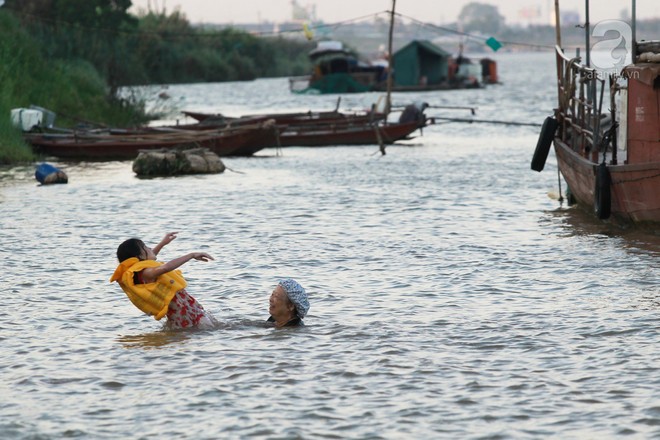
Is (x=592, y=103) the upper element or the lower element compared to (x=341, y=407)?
upper

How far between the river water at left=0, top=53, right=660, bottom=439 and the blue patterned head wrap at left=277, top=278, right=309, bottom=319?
0.18 meters

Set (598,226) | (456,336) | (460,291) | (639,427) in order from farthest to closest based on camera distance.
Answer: (598,226)
(460,291)
(456,336)
(639,427)

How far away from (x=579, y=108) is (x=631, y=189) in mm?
3920

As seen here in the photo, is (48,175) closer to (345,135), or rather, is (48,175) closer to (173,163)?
(173,163)

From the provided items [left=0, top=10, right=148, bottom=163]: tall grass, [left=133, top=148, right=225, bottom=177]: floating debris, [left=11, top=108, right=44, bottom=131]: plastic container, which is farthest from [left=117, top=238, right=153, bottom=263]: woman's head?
[left=11, top=108, right=44, bottom=131]: plastic container

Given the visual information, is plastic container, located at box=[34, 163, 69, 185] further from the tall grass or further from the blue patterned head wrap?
the blue patterned head wrap

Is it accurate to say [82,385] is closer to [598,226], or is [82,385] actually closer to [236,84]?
[598,226]

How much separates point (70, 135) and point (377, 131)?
7973 mm

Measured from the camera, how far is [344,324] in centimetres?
975

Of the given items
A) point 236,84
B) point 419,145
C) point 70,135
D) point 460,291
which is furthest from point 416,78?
point 460,291

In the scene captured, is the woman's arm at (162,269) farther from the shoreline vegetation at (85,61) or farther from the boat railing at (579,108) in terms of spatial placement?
the shoreline vegetation at (85,61)

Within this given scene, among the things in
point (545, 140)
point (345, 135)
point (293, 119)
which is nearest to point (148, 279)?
point (545, 140)

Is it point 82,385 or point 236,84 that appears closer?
point 82,385

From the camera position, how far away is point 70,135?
93.2 feet
